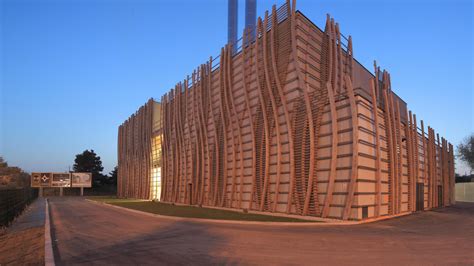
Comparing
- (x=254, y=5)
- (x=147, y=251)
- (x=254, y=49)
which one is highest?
(x=254, y=5)

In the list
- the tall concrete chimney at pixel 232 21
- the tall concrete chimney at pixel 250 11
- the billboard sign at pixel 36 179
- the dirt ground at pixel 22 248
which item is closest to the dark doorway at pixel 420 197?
the dirt ground at pixel 22 248

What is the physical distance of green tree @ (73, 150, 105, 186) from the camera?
88.4 metres

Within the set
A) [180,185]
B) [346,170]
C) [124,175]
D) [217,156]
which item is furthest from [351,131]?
[124,175]

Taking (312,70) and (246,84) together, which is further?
(246,84)

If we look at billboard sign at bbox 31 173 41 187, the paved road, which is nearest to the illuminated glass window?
the paved road

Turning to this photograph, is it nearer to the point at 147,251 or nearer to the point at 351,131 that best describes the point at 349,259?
the point at 147,251

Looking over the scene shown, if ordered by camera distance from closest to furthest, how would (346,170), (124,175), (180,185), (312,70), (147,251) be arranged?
(147,251) < (346,170) < (312,70) < (180,185) < (124,175)

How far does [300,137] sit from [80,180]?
61251 millimetres

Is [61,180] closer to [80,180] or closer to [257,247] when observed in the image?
[80,180]

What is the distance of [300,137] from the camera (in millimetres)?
20406

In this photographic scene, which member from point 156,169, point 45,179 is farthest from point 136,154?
point 45,179

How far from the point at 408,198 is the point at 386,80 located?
869cm

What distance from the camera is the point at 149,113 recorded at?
46.9 meters

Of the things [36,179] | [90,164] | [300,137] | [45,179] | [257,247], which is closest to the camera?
[257,247]
